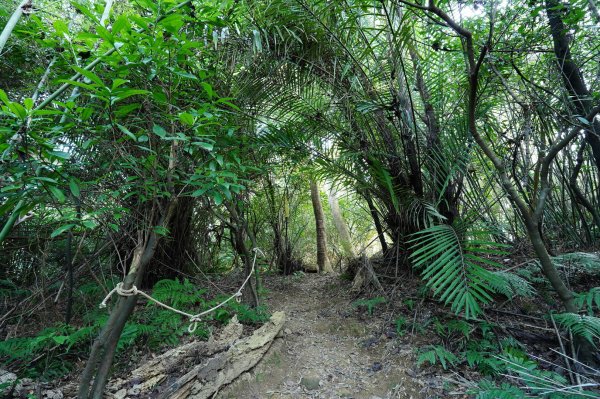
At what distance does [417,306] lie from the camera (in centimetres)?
263

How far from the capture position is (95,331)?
2262mm

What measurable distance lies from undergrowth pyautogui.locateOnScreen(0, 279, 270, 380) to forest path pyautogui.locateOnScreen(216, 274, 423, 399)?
449 mm

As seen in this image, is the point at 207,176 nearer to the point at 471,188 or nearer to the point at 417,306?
the point at 417,306

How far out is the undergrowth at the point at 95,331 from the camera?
6.58 ft

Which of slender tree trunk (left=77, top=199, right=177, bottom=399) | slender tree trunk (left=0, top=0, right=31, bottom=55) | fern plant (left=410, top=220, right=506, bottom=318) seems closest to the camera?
slender tree trunk (left=0, top=0, right=31, bottom=55)

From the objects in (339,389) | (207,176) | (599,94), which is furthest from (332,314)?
(599,94)

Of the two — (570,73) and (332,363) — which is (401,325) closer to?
(332,363)

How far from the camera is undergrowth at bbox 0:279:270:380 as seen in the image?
2.01 metres

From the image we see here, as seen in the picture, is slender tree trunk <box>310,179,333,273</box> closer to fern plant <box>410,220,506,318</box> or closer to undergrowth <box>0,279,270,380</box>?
undergrowth <box>0,279,270,380</box>

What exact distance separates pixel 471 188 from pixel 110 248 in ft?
10.9

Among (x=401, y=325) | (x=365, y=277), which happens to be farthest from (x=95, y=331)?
(x=365, y=277)

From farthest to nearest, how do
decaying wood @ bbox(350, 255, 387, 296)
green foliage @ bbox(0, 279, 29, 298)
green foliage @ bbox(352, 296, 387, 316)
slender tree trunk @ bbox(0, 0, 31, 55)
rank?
decaying wood @ bbox(350, 255, 387, 296), green foliage @ bbox(352, 296, 387, 316), green foliage @ bbox(0, 279, 29, 298), slender tree trunk @ bbox(0, 0, 31, 55)

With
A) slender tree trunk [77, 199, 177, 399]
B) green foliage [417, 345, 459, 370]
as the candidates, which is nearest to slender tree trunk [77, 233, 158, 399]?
slender tree trunk [77, 199, 177, 399]

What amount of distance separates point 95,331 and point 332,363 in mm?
1724
